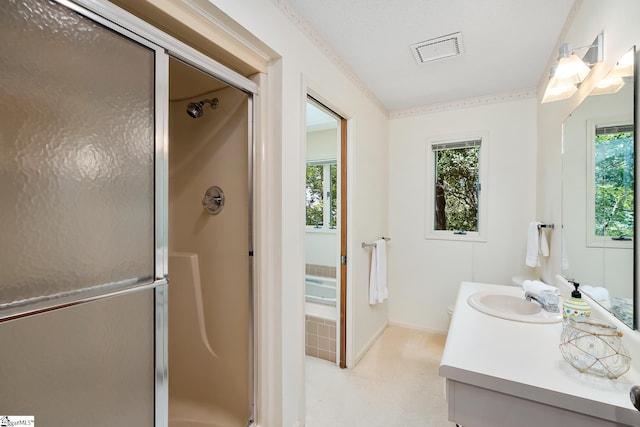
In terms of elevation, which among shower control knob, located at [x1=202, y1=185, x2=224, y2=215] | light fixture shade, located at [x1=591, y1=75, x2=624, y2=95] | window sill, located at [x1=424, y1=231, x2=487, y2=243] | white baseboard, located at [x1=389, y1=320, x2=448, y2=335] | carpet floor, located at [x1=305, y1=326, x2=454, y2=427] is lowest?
carpet floor, located at [x1=305, y1=326, x2=454, y2=427]

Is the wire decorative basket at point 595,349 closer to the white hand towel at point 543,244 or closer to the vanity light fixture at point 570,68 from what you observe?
the vanity light fixture at point 570,68

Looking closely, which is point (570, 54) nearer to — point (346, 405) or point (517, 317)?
point (517, 317)

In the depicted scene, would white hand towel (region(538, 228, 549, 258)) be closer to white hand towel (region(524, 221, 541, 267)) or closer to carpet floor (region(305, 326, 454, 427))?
white hand towel (region(524, 221, 541, 267))

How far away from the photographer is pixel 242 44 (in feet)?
4.22

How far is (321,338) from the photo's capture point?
247 cm

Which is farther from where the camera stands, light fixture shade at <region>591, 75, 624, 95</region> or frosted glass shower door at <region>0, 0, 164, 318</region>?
light fixture shade at <region>591, 75, 624, 95</region>

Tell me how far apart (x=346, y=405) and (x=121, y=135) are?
1988 mm

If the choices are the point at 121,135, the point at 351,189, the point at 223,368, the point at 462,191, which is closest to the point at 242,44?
the point at 121,135

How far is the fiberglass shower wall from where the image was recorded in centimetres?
155

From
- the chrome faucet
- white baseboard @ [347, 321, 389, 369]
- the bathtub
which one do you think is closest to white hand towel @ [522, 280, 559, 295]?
the chrome faucet

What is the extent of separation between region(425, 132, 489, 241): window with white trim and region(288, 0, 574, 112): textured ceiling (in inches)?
21.2

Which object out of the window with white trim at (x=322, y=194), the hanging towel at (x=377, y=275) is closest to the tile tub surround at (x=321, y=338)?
the hanging towel at (x=377, y=275)

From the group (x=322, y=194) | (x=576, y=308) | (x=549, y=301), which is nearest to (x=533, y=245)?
(x=549, y=301)

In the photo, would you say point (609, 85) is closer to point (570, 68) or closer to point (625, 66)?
point (625, 66)
